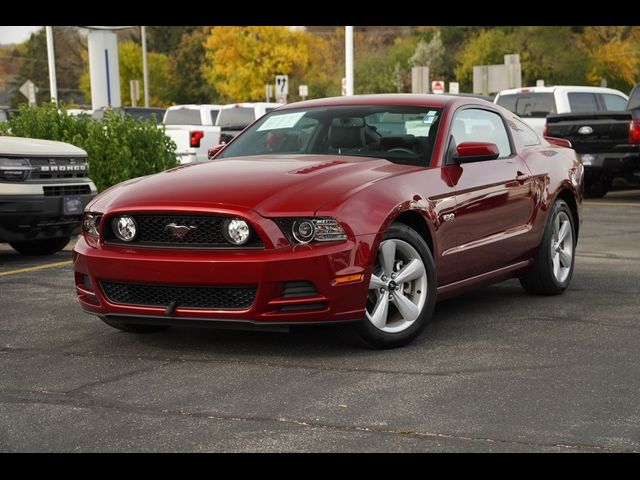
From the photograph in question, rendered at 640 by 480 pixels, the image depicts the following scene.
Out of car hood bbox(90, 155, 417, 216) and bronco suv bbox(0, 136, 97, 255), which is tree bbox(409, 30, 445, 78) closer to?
bronco suv bbox(0, 136, 97, 255)

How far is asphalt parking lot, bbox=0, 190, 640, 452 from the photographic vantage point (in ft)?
15.5

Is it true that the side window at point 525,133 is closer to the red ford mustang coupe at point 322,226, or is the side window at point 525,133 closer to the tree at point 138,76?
the red ford mustang coupe at point 322,226

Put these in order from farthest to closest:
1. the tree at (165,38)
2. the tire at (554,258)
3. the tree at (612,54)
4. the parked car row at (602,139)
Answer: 1. the tree at (165,38)
2. the tree at (612,54)
3. the parked car row at (602,139)
4. the tire at (554,258)

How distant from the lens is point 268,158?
7.30 metres

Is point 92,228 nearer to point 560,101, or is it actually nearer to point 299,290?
point 299,290

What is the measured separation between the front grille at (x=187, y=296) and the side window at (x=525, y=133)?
3.10 meters

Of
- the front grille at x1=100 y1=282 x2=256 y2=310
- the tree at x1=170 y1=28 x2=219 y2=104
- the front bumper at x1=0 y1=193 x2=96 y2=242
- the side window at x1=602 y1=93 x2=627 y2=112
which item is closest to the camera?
the front grille at x1=100 y1=282 x2=256 y2=310

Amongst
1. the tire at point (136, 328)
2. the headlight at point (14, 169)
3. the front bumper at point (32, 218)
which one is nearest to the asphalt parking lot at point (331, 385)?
the tire at point (136, 328)

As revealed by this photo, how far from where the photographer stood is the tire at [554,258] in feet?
27.5

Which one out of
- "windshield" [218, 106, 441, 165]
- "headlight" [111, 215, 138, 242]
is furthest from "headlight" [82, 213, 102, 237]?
"windshield" [218, 106, 441, 165]
